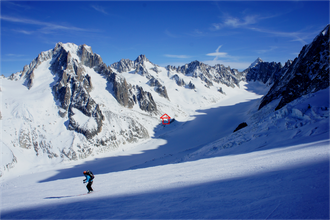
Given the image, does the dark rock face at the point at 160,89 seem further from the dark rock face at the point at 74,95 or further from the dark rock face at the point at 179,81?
the dark rock face at the point at 74,95

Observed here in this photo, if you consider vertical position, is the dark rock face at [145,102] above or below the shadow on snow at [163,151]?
above

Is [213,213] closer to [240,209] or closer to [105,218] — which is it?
[240,209]

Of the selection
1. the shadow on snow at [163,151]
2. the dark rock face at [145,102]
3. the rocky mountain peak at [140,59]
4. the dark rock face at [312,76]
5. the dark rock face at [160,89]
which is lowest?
the shadow on snow at [163,151]

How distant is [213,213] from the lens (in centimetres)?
468

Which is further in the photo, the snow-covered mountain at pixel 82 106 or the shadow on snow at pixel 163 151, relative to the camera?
the snow-covered mountain at pixel 82 106

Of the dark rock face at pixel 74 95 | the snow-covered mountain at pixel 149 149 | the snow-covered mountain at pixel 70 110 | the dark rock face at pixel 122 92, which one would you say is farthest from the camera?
the dark rock face at pixel 122 92

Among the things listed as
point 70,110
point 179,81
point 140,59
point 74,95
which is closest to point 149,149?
point 70,110

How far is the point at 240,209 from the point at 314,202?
1.68 metres

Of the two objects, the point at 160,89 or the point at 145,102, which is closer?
the point at 145,102

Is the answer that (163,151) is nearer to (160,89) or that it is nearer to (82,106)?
(82,106)

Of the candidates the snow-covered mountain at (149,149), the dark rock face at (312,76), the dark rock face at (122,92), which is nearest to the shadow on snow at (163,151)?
the snow-covered mountain at (149,149)

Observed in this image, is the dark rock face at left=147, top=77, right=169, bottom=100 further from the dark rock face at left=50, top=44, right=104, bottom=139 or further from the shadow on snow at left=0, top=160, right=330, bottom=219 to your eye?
the shadow on snow at left=0, top=160, right=330, bottom=219

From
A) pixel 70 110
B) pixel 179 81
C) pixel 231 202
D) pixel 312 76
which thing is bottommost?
pixel 231 202

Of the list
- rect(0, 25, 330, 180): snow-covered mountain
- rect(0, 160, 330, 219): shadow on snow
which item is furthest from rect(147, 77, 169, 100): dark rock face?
rect(0, 160, 330, 219): shadow on snow
